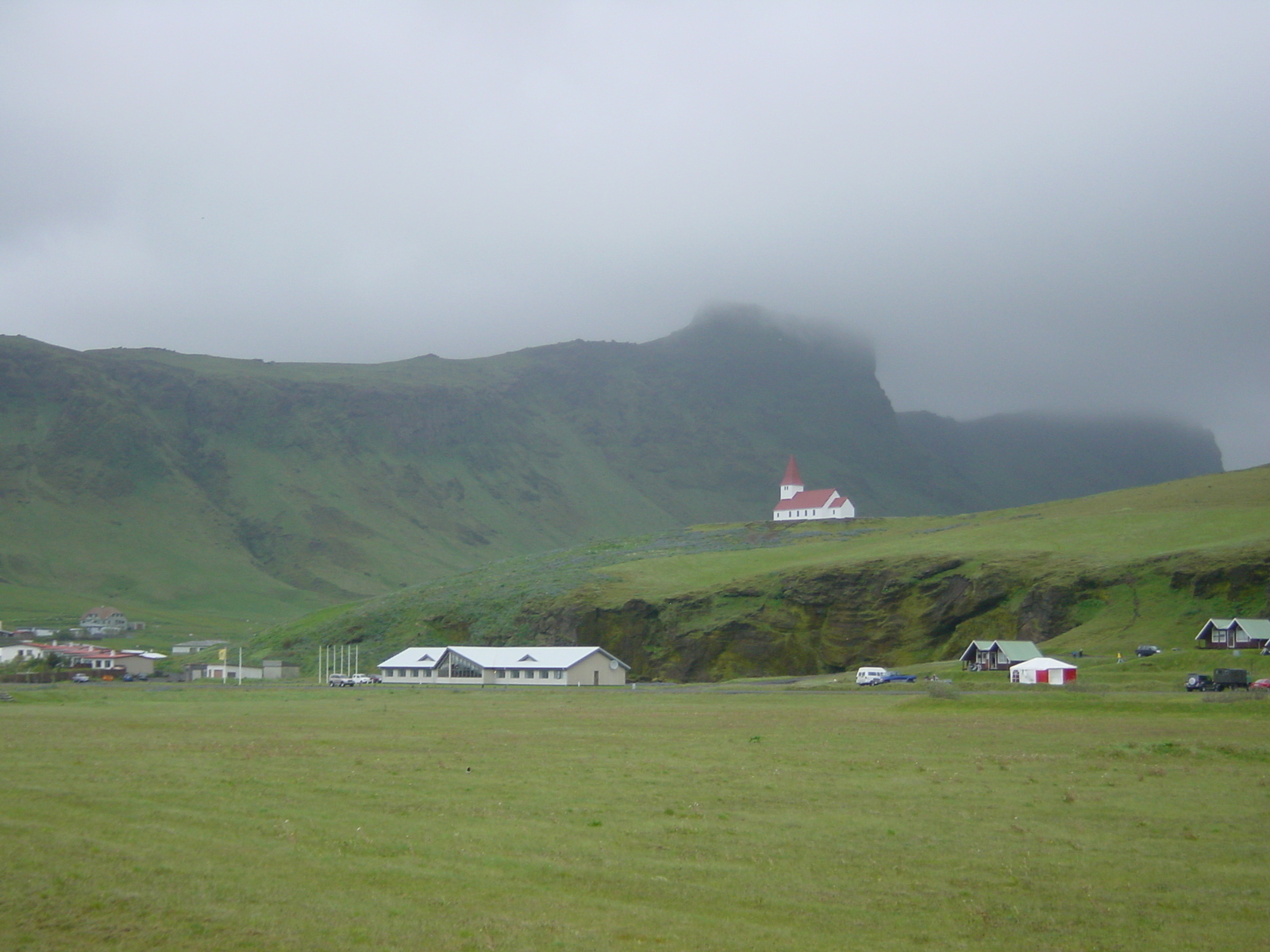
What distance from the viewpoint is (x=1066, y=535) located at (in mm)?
101312

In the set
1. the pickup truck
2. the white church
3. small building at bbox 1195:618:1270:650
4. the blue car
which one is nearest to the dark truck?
small building at bbox 1195:618:1270:650

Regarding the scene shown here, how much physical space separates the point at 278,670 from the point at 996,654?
238 ft

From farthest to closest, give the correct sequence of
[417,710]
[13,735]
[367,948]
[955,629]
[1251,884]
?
[955,629] < [417,710] < [13,735] < [1251,884] < [367,948]

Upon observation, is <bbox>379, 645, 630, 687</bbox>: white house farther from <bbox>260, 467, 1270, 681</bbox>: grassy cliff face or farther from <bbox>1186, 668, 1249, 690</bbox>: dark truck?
<bbox>1186, 668, 1249, 690</bbox>: dark truck

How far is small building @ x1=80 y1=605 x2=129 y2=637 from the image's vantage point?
171 meters

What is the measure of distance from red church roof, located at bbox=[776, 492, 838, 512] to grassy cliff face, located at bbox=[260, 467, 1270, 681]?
3129 centimetres

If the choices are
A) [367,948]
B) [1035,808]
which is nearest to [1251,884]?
[1035,808]

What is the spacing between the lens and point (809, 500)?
169m

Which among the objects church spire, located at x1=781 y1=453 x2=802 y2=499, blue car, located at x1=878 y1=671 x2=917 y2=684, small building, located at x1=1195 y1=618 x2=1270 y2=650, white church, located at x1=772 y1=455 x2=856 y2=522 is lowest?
blue car, located at x1=878 y1=671 x2=917 y2=684

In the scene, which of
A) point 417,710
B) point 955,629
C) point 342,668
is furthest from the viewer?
point 342,668

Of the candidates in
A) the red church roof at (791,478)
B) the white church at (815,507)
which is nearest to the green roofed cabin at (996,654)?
the white church at (815,507)

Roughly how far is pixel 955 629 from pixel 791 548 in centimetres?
3359

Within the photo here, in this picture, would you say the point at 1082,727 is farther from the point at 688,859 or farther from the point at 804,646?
the point at 804,646

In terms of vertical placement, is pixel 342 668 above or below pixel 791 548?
below
